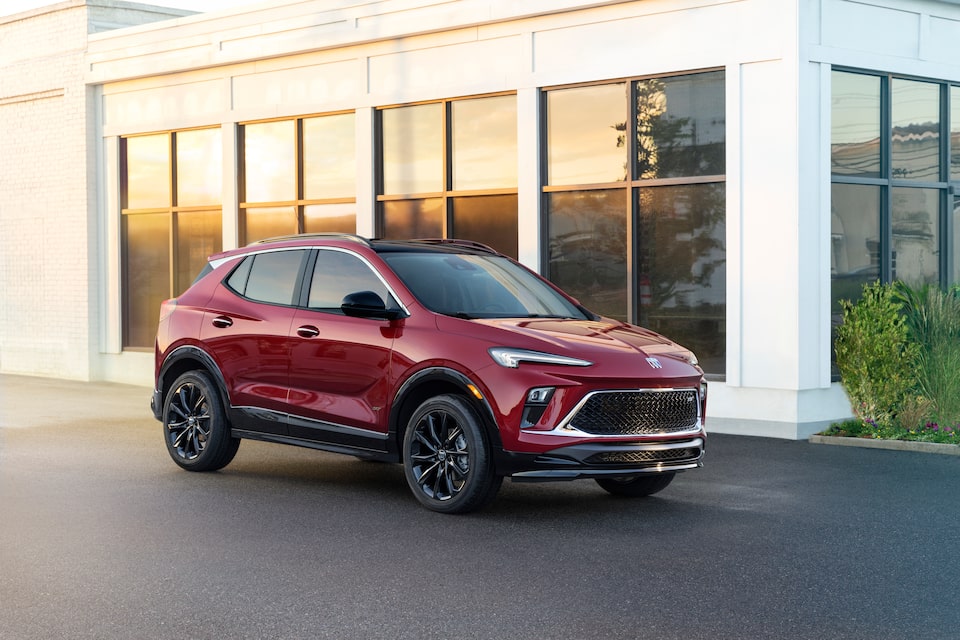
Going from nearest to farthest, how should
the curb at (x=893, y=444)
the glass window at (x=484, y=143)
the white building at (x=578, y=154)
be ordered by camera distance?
the curb at (x=893, y=444) → the white building at (x=578, y=154) → the glass window at (x=484, y=143)

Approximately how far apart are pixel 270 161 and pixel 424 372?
38.2ft

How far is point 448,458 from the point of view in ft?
29.4

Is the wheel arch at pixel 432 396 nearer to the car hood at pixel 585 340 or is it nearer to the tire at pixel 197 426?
the car hood at pixel 585 340

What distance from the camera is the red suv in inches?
338

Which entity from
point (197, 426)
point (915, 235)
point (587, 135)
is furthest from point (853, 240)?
point (197, 426)

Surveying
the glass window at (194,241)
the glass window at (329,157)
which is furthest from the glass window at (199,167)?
the glass window at (329,157)

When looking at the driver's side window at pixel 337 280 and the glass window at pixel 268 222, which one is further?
the glass window at pixel 268 222

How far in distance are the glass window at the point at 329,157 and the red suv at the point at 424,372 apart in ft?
25.4

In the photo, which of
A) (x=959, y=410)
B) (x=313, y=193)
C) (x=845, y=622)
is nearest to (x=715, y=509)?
(x=845, y=622)

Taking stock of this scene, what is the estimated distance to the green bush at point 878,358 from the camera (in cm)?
1353

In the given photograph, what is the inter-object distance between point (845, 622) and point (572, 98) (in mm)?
10975

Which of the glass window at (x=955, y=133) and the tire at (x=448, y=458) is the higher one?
the glass window at (x=955, y=133)

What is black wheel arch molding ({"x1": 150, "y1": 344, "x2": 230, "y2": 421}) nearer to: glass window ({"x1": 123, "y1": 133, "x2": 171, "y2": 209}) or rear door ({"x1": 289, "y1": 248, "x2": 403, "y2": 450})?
rear door ({"x1": 289, "y1": 248, "x2": 403, "y2": 450})

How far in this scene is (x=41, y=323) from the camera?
23.2 m
